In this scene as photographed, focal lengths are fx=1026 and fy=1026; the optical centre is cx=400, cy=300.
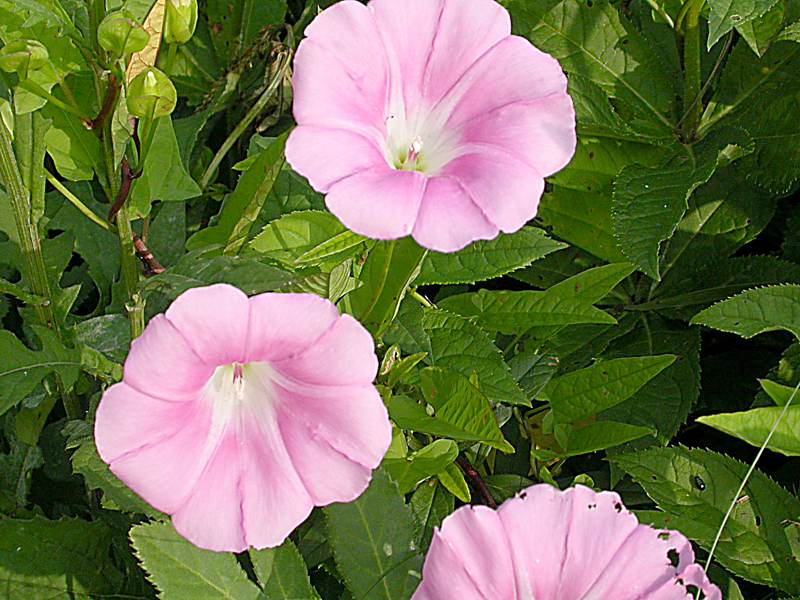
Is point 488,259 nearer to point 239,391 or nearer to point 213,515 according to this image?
point 239,391

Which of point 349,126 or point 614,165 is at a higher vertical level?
point 349,126

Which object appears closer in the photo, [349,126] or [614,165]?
[349,126]

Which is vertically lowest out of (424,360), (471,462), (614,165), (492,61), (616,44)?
(471,462)

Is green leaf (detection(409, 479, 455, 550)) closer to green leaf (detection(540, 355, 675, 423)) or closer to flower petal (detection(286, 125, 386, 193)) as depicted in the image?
green leaf (detection(540, 355, 675, 423))

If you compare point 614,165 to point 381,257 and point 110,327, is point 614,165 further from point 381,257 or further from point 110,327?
point 110,327

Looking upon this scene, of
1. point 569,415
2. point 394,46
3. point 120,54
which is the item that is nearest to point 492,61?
point 394,46

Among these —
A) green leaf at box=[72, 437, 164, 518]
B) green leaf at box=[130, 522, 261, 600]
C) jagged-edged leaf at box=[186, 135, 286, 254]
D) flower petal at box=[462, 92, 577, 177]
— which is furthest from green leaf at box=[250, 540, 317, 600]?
flower petal at box=[462, 92, 577, 177]

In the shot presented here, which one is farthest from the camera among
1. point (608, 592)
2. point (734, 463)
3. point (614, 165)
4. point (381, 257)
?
point (614, 165)
